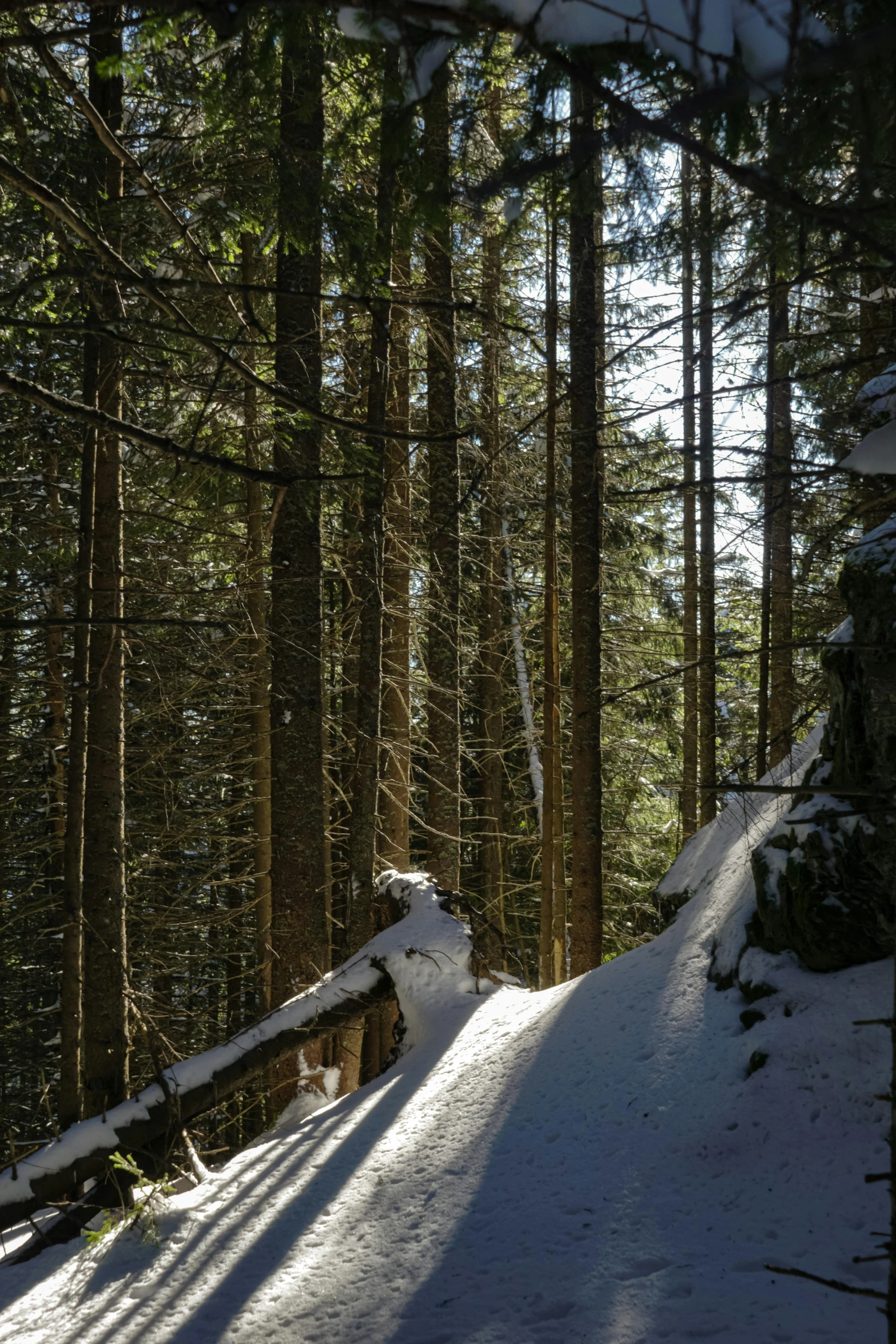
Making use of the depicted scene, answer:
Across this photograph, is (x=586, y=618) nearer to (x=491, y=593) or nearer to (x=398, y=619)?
(x=398, y=619)

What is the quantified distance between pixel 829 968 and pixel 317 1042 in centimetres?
453

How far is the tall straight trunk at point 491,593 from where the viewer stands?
1056cm

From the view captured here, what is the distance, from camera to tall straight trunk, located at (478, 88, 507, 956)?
10.6 m

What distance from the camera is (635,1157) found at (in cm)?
362

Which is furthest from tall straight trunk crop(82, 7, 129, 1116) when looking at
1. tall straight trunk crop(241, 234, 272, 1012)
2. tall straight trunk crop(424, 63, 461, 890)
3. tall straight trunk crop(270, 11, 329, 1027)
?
tall straight trunk crop(424, 63, 461, 890)

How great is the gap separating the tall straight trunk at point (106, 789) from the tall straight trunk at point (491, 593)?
4.37 m

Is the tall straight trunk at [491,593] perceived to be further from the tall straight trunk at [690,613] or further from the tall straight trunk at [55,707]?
the tall straight trunk at [55,707]

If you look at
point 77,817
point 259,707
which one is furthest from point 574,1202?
point 259,707

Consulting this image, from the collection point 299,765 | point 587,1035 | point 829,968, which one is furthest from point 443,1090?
point 299,765

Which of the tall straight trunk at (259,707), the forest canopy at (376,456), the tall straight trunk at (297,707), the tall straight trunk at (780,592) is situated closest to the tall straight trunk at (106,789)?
the forest canopy at (376,456)

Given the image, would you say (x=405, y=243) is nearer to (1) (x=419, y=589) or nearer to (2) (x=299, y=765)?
(2) (x=299, y=765)

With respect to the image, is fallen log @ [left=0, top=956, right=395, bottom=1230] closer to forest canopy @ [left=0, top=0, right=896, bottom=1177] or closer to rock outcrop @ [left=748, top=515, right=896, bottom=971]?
forest canopy @ [left=0, top=0, right=896, bottom=1177]

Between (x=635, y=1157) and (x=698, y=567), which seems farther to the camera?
(x=698, y=567)

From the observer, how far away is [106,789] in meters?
6.39
